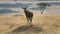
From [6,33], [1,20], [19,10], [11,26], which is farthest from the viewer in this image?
[19,10]

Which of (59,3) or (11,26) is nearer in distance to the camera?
(11,26)

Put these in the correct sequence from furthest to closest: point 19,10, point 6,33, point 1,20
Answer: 1. point 19,10
2. point 1,20
3. point 6,33

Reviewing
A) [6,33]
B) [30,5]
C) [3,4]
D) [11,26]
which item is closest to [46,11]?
[30,5]

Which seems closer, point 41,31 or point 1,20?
point 41,31

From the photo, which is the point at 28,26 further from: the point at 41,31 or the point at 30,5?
the point at 30,5

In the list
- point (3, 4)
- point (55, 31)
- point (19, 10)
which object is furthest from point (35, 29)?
point (3, 4)

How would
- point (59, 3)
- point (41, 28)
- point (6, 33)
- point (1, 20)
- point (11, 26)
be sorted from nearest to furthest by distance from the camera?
point (6, 33) → point (41, 28) → point (11, 26) → point (1, 20) → point (59, 3)

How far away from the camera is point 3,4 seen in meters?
6.44

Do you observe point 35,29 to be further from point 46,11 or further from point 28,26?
point 46,11

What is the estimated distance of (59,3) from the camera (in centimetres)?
684

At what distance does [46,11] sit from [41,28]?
2289 millimetres

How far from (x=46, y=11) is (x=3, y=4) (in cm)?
168

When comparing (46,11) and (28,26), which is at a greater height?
(28,26)

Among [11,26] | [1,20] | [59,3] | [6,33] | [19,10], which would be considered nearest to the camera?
[6,33]
